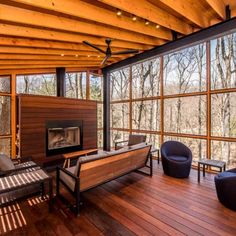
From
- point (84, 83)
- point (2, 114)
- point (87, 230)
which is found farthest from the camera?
point (84, 83)

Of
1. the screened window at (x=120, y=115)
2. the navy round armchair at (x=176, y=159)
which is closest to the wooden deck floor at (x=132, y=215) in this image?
the navy round armchair at (x=176, y=159)

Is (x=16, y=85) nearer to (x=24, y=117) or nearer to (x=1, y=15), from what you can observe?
(x=24, y=117)

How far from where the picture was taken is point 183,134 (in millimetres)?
4941

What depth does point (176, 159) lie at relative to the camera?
4.14 meters

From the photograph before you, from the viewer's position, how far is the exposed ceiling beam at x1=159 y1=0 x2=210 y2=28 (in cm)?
281

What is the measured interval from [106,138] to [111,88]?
227cm

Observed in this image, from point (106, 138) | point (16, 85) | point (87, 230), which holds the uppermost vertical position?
point (16, 85)

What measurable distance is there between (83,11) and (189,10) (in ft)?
6.78

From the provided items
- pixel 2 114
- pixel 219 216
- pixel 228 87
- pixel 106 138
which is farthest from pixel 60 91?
pixel 219 216

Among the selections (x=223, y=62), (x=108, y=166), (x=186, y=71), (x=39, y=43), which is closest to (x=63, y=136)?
(x=108, y=166)

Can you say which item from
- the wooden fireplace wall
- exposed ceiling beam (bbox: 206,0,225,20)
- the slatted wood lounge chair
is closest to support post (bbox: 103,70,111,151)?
the wooden fireplace wall

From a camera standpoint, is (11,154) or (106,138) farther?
(106,138)

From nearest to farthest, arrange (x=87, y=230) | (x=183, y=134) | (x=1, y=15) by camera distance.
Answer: (x=87, y=230), (x=1, y=15), (x=183, y=134)

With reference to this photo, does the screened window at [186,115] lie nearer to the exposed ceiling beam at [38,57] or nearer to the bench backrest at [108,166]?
the bench backrest at [108,166]
